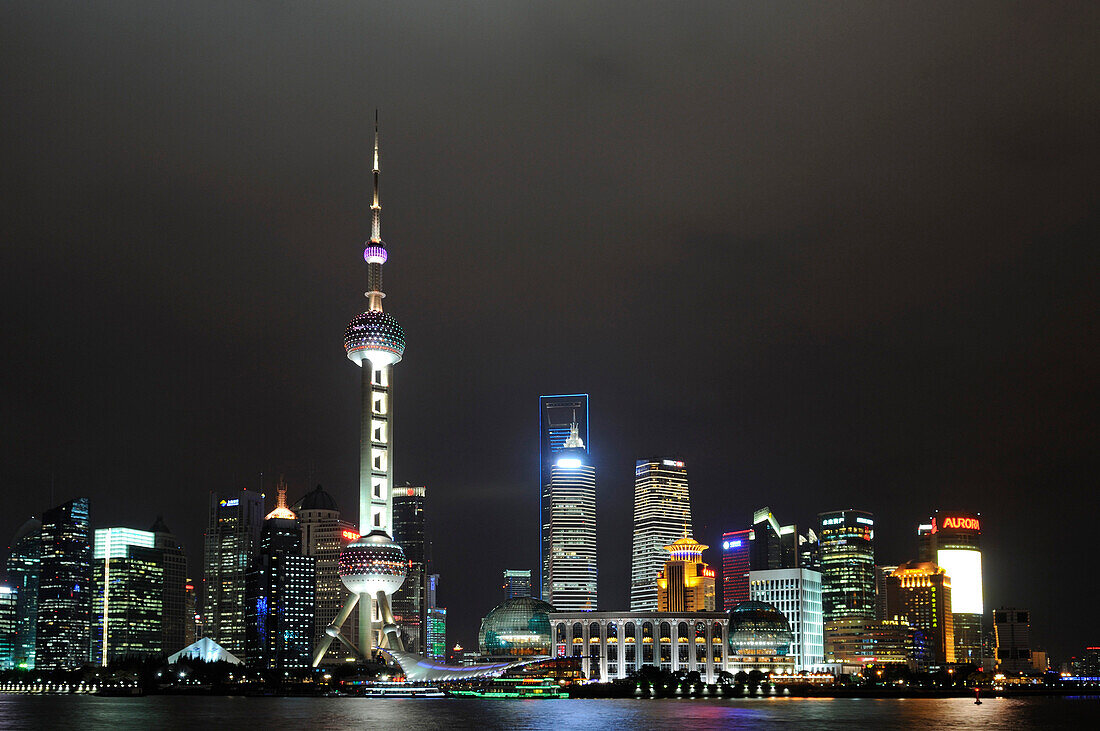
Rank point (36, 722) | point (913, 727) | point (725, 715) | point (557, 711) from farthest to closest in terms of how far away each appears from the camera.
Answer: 1. point (557, 711)
2. point (725, 715)
3. point (36, 722)
4. point (913, 727)

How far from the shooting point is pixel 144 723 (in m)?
158

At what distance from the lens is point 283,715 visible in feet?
585

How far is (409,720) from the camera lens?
537 feet

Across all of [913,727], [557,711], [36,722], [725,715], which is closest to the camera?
[913,727]

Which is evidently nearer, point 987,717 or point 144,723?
point 144,723

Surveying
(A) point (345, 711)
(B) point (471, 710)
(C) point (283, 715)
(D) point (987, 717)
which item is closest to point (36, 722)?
(C) point (283, 715)

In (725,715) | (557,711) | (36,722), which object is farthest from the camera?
(557,711)

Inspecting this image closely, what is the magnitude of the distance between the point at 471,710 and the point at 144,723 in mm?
55895

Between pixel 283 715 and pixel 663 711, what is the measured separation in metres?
53.7

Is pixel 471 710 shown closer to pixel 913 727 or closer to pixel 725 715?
pixel 725 715

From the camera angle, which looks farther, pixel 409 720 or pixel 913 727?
pixel 409 720

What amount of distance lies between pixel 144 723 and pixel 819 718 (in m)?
87.3

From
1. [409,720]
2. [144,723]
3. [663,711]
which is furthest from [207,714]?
[663,711]

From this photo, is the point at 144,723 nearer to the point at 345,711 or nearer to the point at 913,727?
the point at 345,711
